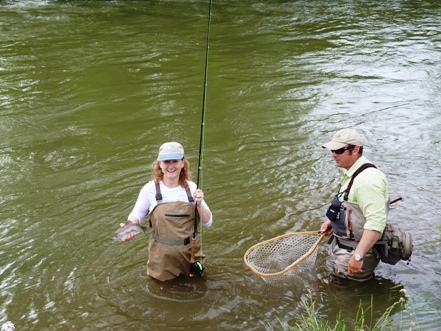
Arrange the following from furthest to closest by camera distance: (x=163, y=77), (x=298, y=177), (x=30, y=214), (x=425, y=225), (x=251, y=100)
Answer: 1. (x=163, y=77)
2. (x=251, y=100)
3. (x=298, y=177)
4. (x=30, y=214)
5. (x=425, y=225)

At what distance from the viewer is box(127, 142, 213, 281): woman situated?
5.48m

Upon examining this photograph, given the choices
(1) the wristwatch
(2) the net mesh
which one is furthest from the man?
(2) the net mesh

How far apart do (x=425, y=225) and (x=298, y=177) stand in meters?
2.07

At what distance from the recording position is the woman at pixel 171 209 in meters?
5.48

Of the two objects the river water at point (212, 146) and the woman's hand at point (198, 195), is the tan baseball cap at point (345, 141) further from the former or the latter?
the river water at point (212, 146)

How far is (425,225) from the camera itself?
7316mm

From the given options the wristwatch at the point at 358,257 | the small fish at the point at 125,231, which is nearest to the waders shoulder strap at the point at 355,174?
the wristwatch at the point at 358,257

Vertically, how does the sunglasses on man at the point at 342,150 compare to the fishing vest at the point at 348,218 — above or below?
above

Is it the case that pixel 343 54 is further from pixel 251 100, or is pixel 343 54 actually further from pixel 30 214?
pixel 30 214

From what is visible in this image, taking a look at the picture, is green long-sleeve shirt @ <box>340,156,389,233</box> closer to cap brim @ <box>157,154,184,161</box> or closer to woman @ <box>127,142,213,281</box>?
woman @ <box>127,142,213,281</box>

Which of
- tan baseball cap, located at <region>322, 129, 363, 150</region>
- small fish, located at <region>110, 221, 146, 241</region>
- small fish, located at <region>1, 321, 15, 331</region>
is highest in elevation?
tan baseball cap, located at <region>322, 129, 363, 150</region>

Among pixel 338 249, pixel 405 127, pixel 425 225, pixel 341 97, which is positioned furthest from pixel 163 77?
pixel 338 249

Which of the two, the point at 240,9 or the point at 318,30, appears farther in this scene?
the point at 240,9

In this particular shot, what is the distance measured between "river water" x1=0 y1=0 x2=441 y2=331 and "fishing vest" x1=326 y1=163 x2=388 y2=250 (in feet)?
2.22
